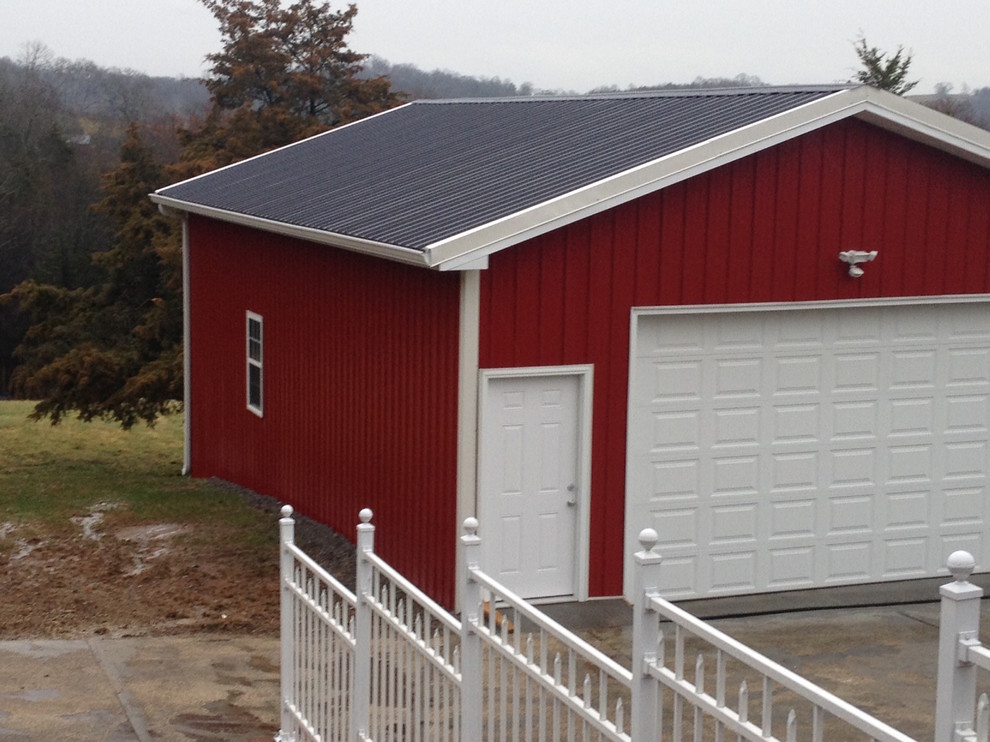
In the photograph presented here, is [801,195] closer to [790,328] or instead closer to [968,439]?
[790,328]

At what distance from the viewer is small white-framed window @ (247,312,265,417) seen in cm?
1622

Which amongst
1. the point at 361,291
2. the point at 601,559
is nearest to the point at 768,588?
the point at 601,559

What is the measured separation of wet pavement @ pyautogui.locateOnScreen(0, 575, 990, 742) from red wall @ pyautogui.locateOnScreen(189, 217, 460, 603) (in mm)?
1636

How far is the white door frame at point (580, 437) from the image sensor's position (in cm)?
1111

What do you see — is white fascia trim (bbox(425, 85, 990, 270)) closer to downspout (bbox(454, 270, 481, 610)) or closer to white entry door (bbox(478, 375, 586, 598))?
downspout (bbox(454, 270, 481, 610))

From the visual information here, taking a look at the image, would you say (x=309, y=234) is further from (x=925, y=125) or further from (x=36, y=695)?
(x=925, y=125)

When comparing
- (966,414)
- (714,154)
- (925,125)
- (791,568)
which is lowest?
(791,568)

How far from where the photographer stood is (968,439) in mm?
12867

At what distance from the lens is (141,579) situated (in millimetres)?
12828

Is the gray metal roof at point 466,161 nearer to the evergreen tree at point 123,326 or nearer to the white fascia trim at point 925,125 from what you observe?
the white fascia trim at point 925,125

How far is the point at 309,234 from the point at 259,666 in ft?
14.1

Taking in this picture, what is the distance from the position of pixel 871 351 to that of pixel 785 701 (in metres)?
4.21

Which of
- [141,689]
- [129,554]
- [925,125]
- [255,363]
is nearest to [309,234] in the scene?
[129,554]

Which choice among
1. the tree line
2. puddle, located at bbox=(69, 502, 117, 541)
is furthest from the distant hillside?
puddle, located at bbox=(69, 502, 117, 541)
